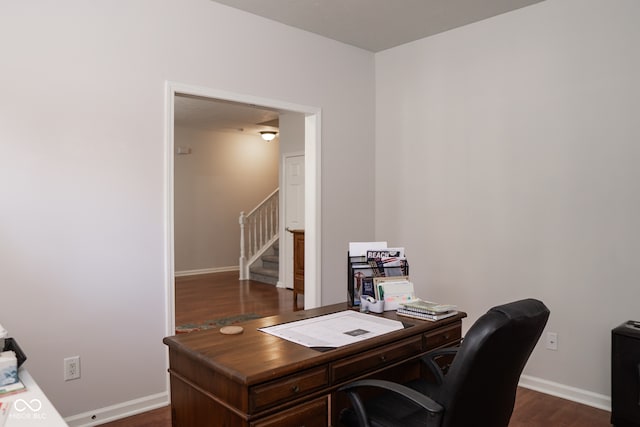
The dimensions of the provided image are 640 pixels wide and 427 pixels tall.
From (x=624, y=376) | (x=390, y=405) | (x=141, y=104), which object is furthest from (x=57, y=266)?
(x=624, y=376)

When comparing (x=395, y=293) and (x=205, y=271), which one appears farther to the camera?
(x=205, y=271)

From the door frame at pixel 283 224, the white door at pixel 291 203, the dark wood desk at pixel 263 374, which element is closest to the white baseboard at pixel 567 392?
the dark wood desk at pixel 263 374

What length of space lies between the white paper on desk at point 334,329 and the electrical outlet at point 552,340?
1772mm

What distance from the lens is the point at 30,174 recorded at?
268 cm

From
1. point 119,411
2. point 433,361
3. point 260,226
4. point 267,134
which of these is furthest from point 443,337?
point 267,134

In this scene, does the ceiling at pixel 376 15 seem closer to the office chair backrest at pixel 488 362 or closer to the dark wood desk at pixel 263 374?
the dark wood desk at pixel 263 374

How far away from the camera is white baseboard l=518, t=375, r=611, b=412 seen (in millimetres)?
3164

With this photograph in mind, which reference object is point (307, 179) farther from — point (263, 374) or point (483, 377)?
point (483, 377)

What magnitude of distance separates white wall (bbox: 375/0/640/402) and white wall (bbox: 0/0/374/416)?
1812 mm

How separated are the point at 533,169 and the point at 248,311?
11.8 feet

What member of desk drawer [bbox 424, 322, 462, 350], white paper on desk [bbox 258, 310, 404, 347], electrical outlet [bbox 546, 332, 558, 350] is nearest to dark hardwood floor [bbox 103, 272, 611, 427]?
electrical outlet [bbox 546, 332, 558, 350]

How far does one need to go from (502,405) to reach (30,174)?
8.81ft

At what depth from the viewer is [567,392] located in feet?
10.9

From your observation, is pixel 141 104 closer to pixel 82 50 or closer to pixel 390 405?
pixel 82 50
